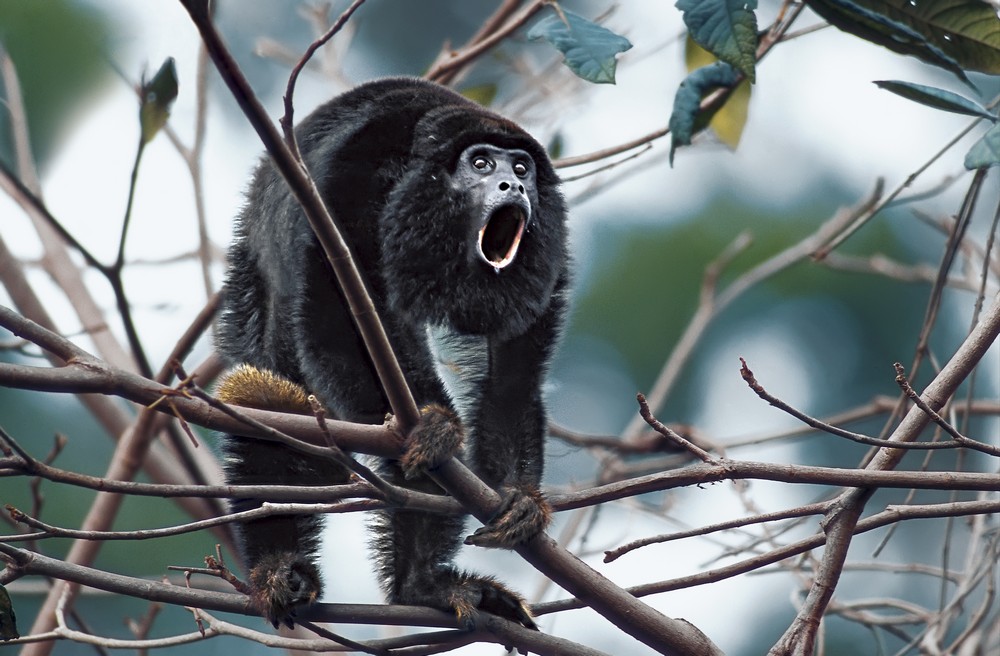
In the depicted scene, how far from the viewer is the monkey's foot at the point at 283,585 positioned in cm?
231

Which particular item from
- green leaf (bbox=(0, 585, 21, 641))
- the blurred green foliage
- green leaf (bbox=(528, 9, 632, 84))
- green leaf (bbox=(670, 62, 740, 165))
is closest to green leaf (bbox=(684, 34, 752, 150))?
green leaf (bbox=(670, 62, 740, 165))

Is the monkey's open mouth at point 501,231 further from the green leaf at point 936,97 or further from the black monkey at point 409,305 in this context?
the green leaf at point 936,97

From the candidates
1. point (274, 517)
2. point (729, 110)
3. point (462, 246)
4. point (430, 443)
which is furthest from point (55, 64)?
point (430, 443)

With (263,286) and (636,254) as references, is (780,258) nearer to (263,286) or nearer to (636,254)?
(263,286)

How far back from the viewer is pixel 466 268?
9.52 ft

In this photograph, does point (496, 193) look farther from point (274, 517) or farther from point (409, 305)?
point (274, 517)

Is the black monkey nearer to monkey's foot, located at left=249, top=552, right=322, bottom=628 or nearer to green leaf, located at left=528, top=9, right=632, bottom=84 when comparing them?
monkey's foot, located at left=249, top=552, right=322, bottom=628

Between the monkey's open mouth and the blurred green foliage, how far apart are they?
13.3 feet

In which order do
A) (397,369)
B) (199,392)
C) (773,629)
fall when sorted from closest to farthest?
(199,392)
(397,369)
(773,629)

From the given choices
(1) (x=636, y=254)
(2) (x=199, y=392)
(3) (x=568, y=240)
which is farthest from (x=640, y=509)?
(1) (x=636, y=254)

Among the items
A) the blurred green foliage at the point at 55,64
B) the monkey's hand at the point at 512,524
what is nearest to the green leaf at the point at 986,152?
the monkey's hand at the point at 512,524

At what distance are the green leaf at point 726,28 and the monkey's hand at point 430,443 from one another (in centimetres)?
86

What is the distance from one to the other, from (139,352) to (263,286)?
1.31ft

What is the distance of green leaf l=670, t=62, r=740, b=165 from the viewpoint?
7.83 feet
